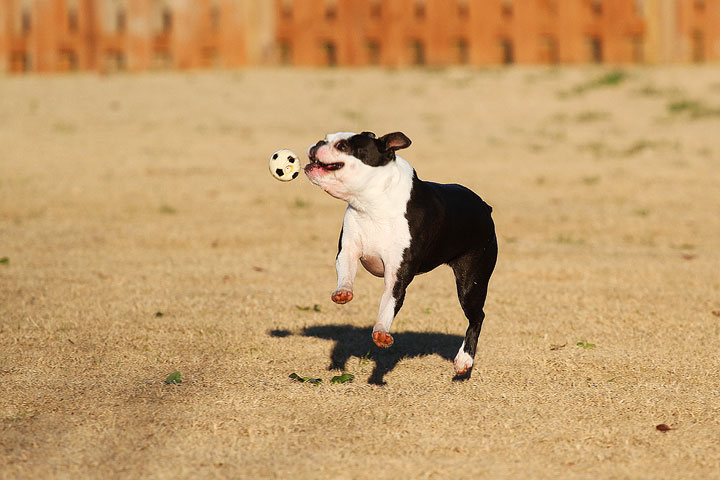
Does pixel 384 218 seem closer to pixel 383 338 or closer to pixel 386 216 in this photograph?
pixel 386 216

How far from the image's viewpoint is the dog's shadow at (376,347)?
5970 millimetres

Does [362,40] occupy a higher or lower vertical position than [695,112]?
higher

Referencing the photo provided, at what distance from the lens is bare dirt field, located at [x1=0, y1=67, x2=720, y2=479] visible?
464 centimetres

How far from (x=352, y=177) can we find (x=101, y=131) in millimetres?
11679

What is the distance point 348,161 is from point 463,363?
1418 millimetres

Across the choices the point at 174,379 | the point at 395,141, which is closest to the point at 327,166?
the point at 395,141

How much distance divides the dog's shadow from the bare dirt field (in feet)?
0.10

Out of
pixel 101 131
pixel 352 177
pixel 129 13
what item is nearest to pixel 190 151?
pixel 101 131

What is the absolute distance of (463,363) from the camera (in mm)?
5379

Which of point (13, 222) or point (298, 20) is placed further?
point (298, 20)

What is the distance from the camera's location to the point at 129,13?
16.6 m

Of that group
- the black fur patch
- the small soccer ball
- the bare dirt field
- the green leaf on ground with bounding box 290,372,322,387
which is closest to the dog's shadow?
the bare dirt field

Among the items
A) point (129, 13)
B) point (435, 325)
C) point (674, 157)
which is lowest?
point (435, 325)

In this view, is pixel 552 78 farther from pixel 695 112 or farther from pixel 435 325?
pixel 435 325
